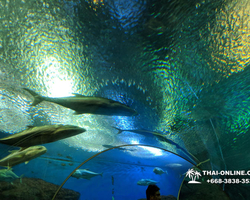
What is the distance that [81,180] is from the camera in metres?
A: 4.12

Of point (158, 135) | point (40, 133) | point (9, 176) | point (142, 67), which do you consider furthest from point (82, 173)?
point (142, 67)

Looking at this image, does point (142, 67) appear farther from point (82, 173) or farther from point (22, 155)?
point (82, 173)

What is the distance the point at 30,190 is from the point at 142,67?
12.7 ft

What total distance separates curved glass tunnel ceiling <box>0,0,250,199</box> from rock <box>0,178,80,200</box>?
1468 millimetres

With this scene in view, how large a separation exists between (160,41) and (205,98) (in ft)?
4.02

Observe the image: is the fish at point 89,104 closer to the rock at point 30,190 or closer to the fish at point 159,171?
the rock at point 30,190

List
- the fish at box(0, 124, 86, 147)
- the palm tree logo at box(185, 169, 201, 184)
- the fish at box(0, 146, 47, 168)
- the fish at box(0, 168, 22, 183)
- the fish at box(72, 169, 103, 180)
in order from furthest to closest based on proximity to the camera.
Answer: the fish at box(72, 169, 103, 180)
the palm tree logo at box(185, 169, 201, 184)
the fish at box(0, 168, 22, 183)
the fish at box(0, 146, 47, 168)
the fish at box(0, 124, 86, 147)

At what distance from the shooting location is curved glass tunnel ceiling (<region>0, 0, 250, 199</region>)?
4.26 ft

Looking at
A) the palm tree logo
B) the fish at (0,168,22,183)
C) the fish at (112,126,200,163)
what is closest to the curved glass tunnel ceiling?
the fish at (112,126,200,163)

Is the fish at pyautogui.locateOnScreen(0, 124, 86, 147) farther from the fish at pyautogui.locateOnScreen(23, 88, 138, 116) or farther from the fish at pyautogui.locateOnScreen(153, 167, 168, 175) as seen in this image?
the fish at pyautogui.locateOnScreen(153, 167, 168, 175)

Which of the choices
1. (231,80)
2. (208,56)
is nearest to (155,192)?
(231,80)

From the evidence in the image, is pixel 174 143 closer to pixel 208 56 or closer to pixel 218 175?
pixel 218 175

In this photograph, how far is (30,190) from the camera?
320cm

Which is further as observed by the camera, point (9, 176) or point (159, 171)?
point (159, 171)
